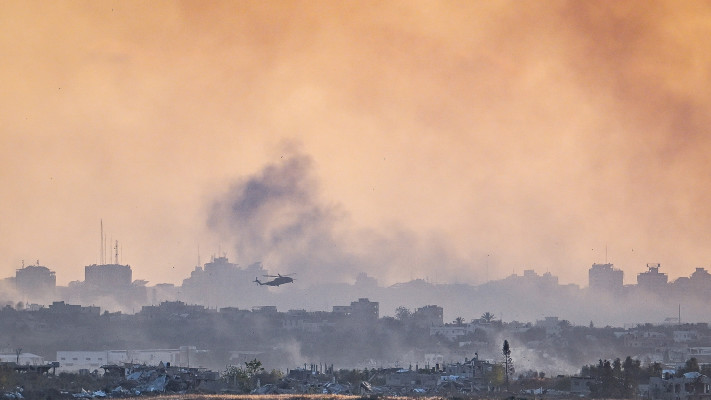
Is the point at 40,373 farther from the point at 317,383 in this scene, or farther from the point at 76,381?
the point at 317,383

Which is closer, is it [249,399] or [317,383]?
[249,399]

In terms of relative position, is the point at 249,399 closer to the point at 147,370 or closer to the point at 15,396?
the point at 15,396

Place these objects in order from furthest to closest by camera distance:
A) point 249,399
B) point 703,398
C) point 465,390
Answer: point 465,390 → point 703,398 → point 249,399

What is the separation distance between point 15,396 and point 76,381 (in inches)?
972

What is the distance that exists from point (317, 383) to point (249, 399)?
39.0 m

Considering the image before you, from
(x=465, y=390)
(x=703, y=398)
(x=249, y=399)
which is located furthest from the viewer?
(x=465, y=390)

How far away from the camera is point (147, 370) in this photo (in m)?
151

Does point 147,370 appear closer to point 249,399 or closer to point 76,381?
point 76,381

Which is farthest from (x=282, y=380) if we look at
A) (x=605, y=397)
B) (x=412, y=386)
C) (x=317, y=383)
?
(x=605, y=397)

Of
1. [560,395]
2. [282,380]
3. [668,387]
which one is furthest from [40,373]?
[668,387]

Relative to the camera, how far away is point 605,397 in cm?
13712

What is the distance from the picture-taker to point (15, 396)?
4646 inches

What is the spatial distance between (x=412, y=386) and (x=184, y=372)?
24350 mm

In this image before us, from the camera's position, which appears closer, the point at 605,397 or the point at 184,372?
the point at 605,397
